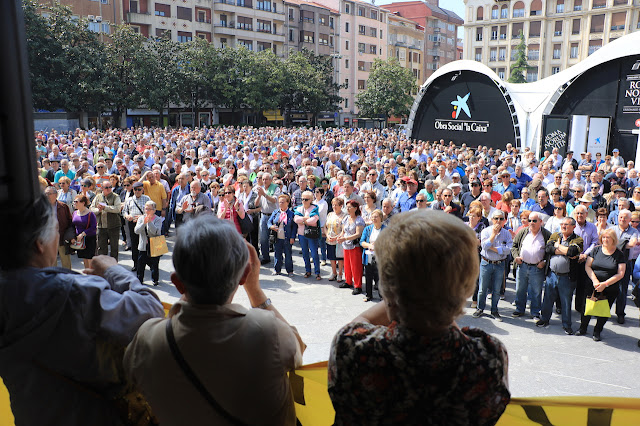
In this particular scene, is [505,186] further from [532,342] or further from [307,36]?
[307,36]

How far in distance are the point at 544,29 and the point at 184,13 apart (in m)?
47.2

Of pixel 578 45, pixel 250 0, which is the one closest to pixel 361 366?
pixel 250 0

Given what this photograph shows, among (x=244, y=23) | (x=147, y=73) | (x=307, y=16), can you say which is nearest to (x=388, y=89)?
(x=307, y=16)

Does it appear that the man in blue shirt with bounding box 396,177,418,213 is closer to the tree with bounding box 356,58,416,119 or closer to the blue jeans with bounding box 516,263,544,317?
the blue jeans with bounding box 516,263,544,317

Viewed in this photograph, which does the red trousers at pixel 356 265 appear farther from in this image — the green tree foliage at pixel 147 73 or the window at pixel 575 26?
the window at pixel 575 26

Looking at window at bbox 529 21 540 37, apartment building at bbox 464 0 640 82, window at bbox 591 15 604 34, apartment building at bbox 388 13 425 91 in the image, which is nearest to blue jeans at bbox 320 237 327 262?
apartment building at bbox 464 0 640 82

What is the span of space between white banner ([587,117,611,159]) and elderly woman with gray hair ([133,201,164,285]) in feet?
64.4

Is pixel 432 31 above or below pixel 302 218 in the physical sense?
above

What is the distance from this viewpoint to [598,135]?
22438mm

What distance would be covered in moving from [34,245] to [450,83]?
2867 cm

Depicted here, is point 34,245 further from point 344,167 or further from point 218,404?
point 344,167

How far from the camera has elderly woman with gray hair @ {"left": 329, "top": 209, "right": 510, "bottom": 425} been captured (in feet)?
5.15

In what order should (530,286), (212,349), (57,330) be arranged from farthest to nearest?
1. (530,286)
2. (57,330)
3. (212,349)

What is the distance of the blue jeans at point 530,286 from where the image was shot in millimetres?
7648
